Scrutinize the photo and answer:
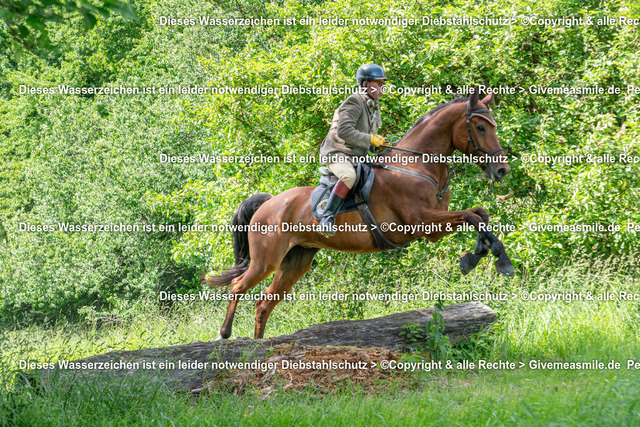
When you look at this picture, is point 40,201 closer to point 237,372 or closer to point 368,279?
point 368,279

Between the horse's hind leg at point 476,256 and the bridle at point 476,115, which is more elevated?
the bridle at point 476,115

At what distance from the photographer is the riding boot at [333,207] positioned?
321 inches

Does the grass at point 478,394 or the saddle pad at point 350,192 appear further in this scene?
the saddle pad at point 350,192

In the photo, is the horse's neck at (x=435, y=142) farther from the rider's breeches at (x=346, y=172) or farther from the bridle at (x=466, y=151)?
the rider's breeches at (x=346, y=172)

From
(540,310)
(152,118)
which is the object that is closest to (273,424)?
(540,310)

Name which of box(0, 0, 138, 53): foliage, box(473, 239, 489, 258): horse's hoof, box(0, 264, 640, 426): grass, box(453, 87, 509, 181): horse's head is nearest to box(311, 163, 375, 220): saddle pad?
box(453, 87, 509, 181): horse's head

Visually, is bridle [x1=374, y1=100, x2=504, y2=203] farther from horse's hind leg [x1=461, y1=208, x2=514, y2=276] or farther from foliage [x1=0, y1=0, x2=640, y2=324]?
foliage [x1=0, y1=0, x2=640, y2=324]

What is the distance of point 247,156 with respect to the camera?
13.0 meters

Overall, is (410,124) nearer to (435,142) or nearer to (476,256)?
(435,142)

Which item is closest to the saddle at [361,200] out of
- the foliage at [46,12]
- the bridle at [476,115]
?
the bridle at [476,115]

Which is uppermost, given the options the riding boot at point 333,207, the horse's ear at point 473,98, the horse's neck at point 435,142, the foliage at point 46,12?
the horse's ear at point 473,98

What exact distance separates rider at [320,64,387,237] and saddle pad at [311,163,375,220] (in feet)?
0.42

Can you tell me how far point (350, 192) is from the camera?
834 centimetres

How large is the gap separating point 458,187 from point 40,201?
711 inches
